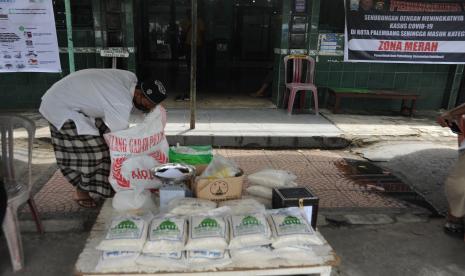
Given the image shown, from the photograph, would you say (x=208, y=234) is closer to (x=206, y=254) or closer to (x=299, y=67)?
(x=206, y=254)

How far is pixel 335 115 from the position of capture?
689cm

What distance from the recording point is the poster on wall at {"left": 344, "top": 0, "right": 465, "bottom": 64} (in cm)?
673

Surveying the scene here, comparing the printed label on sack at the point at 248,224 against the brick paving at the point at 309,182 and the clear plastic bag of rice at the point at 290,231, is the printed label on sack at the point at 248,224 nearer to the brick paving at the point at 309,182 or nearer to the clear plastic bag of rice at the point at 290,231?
the clear plastic bag of rice at the point at 290,231

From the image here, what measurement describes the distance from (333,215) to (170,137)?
8.62 feet

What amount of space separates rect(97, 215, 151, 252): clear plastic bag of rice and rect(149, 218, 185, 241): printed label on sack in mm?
47

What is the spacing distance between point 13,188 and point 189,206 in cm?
138

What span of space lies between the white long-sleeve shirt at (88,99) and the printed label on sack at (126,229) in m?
1.00

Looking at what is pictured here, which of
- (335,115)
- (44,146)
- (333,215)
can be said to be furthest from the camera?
(335,115)

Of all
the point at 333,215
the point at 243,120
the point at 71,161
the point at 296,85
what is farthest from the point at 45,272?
the point at 296,85

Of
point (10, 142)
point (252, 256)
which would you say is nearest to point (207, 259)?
point (252, 256)

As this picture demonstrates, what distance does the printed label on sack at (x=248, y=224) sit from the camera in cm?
208

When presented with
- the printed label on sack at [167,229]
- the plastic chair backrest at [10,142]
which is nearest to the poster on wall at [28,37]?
the plastic chair backrest at [10,142]

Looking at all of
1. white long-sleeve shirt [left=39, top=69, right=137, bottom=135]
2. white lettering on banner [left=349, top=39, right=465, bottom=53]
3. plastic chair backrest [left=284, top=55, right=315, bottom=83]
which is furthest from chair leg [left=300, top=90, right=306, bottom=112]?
white long-sleeve shirt [left=39, top=69, right=137, bottom=135]

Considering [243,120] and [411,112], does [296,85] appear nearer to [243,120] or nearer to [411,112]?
Answer: [243,120]
